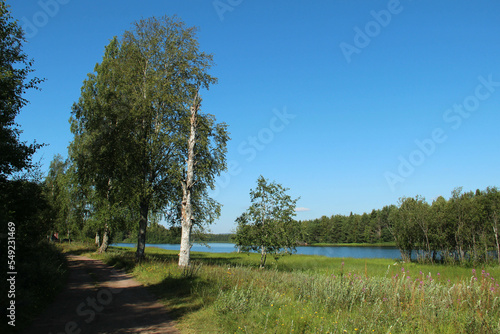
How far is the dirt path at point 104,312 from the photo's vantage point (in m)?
8.12

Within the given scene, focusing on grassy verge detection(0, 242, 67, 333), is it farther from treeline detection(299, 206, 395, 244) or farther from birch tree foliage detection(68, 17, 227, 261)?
treeline detection(299, 206, 395, 244)

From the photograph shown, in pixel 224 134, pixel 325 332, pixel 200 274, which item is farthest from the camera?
pixel 224 134

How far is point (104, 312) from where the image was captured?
9.84 m

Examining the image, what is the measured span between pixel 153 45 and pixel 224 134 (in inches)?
399

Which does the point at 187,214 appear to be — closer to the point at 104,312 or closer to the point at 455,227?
the point at 104,312

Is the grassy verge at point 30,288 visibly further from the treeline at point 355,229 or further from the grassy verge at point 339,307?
the treeline at point 355,229

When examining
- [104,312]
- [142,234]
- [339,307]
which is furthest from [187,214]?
[339,307]

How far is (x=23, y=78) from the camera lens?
17.4 metres

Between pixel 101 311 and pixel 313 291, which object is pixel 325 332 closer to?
pixel 313 291

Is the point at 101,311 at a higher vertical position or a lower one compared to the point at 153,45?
lower

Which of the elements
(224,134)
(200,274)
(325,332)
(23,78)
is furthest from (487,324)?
(23,78)

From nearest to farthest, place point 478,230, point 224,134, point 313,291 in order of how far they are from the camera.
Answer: point 313,291
point 224,134
point 478,230

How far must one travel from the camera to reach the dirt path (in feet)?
26.7

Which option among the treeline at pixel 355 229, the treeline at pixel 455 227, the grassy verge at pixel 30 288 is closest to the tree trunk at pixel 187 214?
the grassy verge at pixel 30 288
